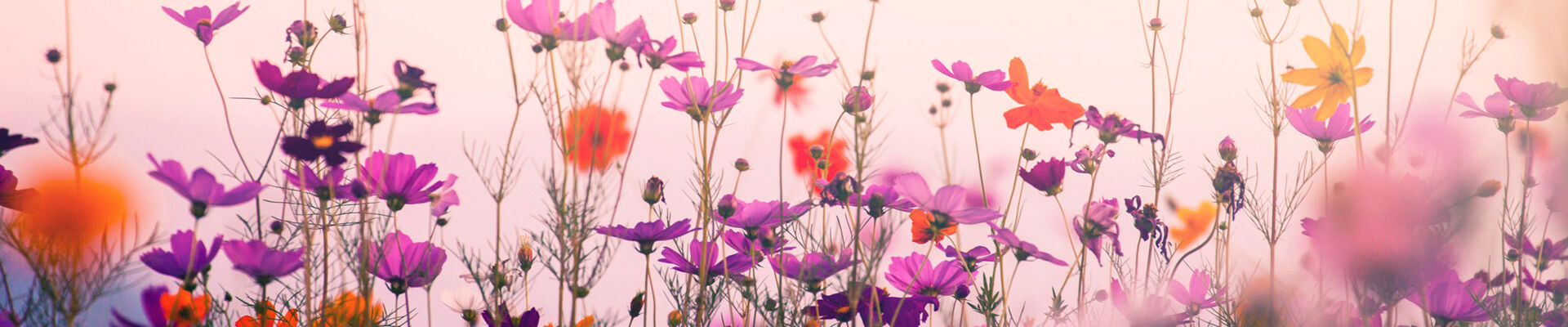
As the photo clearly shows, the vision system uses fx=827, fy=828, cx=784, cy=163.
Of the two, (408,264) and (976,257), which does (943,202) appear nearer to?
(976,257)

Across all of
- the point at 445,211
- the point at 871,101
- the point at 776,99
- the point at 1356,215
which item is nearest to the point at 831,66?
the point at 871,101

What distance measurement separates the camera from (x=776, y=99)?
0.83 meters

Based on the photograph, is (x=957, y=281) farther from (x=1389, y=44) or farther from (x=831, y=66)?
(x=1389, y=44)

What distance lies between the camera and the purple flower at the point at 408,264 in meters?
0.66

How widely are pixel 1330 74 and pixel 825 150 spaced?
18.5 inches

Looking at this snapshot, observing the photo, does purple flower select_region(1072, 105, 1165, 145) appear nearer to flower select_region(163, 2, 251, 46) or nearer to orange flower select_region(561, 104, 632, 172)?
orange flower select_region(561, 104, 632, 172)

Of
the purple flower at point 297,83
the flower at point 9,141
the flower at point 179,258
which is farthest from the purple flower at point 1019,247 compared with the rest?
the flower at point 9,141

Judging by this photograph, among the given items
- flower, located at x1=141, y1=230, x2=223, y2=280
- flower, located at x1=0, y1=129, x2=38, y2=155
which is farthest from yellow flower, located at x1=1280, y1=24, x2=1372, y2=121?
flower, located at x1=0, y1=129, x2=38, y2=155

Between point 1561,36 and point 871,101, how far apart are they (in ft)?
2.59

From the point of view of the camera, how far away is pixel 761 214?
2.18ft

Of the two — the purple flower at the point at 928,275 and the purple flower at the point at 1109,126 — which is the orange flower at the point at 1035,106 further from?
the purple flower at the point at 928,275

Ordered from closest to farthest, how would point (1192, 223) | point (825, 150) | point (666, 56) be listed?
point (666, 56) → point (825, 150) → point (1192, 223)

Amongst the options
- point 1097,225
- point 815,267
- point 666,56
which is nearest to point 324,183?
point 666,56

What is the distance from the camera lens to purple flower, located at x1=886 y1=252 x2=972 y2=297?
0.72 meters
